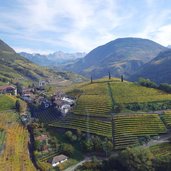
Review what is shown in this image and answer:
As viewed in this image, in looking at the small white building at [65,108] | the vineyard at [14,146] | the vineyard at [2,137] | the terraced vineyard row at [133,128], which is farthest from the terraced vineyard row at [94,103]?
the vineyard at [2,137]

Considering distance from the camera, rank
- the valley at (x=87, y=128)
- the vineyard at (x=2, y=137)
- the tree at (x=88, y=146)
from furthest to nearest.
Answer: the vineyard at (x=2, y=137)
the tree at (x=88, y=146)
the valley at (x=87, y=128)

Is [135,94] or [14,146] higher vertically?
[135,94]

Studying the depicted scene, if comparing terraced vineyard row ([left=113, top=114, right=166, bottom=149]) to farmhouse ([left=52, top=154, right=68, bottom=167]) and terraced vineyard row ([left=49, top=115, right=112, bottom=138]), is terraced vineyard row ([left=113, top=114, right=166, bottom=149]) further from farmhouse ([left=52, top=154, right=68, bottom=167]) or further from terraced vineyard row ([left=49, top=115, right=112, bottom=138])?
farmhouse ([left=52, top=154, right=68, bottom=167])

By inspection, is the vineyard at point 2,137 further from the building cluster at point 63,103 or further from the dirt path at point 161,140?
the dirt path at point 161,140

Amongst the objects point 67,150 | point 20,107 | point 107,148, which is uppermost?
point 20,107

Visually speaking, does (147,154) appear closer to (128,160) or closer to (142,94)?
(128,160)

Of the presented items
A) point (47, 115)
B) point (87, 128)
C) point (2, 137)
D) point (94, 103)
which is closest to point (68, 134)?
point (87, 128)

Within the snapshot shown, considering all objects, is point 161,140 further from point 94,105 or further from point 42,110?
point 42,110
